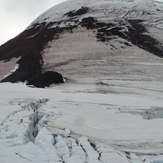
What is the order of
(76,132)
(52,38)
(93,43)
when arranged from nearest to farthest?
(76,132), (93,43), (52,38)

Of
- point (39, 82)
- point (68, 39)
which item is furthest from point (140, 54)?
point (39, 82)

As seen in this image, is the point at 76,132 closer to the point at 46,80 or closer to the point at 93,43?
the point at 46,80

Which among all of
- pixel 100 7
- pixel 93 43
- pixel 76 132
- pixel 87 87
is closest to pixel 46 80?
pixel 87 87

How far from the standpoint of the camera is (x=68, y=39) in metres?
30.3

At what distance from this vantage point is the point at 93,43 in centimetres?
Answer: 2867

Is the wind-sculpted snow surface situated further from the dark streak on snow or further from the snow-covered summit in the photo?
the snow-covered summit

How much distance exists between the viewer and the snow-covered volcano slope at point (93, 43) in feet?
78.9

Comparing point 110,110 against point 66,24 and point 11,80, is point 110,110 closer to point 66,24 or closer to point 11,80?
point 11,80

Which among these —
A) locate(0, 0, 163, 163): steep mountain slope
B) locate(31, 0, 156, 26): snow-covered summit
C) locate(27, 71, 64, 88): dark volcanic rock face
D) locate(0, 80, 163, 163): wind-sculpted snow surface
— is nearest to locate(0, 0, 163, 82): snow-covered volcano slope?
locate(31, 0, 156, 26): snow-covered summit

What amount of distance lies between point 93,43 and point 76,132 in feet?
71.7

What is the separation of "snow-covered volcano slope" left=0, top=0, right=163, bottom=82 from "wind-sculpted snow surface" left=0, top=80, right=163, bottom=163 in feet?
38.6

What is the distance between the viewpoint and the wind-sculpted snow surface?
18.4 feet

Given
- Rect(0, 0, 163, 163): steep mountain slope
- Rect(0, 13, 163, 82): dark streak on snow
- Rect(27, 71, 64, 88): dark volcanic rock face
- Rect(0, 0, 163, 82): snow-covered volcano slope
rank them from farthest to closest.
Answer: Rect(0, 13, 163, 82): dark streak on snow
Rect(0, 0, 163, 82): snow-covered volcano slope
Rect(27, 71, 64, 88): dark volcanic rock face
Rect(0, 0, 163, 163): steep mountain slope

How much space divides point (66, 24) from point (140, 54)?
12947 mm
